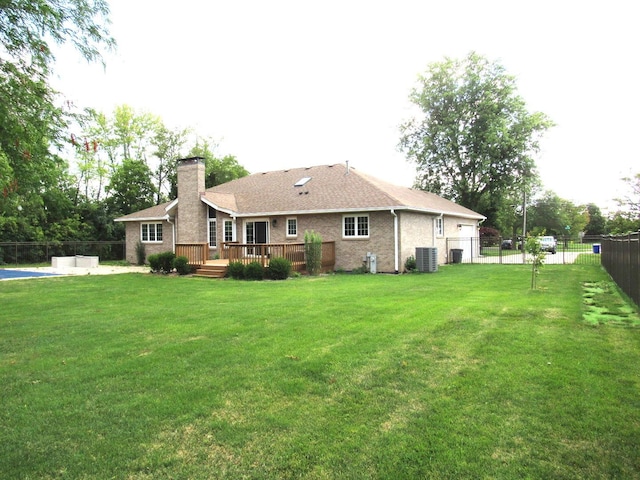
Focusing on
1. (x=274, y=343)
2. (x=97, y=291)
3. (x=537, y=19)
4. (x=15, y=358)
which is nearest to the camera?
(x=15, y=358)

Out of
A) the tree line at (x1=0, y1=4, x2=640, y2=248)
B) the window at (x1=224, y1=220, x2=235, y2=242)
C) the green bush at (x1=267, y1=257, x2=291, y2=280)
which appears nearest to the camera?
the green bush at (x1=267, y1=257, x2=291, y2=280)

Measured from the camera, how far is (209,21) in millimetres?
11047

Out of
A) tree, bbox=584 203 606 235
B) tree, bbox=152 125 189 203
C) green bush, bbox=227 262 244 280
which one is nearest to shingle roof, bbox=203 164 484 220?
green bush, bbox=227 262 244 280

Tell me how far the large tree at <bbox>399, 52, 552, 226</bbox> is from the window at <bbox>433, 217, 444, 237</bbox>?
1218 cm

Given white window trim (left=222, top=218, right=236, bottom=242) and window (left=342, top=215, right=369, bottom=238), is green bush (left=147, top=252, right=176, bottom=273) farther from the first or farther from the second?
window (left=342, top=215, right=369, bottom=238)

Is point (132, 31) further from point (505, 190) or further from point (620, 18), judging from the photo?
point (505, 190)

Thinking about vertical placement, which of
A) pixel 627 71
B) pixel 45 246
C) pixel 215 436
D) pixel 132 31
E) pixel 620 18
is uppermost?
pixel 132 31

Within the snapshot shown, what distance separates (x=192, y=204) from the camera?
856 inches

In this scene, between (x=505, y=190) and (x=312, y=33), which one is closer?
(x=312, y=33)

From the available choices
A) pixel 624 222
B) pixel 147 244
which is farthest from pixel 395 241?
pixel 624 222

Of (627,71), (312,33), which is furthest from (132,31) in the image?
(627,71)

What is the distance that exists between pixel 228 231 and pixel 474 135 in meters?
22.2

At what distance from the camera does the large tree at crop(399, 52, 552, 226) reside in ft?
109

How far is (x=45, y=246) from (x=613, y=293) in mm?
30820
